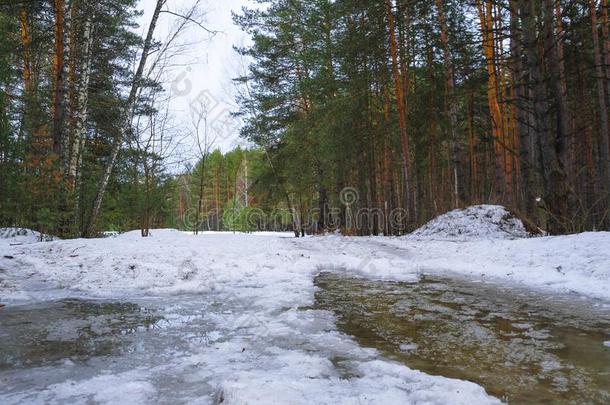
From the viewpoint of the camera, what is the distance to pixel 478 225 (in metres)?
11.2

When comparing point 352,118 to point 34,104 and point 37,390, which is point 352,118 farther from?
point 37,390

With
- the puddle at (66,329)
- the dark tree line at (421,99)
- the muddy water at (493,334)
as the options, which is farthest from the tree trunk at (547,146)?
the puddle at (66,329)

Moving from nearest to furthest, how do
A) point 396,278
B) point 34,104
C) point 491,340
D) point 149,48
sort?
point 491,340 → point 396,278 → point 34,104 → point 149,48

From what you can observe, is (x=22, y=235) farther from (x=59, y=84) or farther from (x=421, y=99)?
(x=421, y=99)

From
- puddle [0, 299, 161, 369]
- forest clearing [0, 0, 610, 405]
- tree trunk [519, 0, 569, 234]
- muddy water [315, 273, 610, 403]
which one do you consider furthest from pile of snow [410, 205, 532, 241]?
puddle [0, 299, 161, 369]

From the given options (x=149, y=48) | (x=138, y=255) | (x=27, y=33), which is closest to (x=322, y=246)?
(x=138, y=255)

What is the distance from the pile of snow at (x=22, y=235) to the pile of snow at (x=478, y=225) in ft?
34.4

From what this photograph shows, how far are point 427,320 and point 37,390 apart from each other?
3.17 meters

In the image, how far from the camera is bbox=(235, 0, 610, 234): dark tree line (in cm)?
991

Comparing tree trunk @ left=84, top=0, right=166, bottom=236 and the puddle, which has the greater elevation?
tree trunk @ left=84, top=0, right=166, bottom=236

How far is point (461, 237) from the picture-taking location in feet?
36.2

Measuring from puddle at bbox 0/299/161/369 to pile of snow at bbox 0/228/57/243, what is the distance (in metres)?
5.64

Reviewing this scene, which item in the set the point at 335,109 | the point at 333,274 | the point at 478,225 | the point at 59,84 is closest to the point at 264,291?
the point at 333,274

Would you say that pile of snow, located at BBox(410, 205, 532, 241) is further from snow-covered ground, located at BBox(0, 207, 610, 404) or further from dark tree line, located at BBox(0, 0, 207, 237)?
A: dark tree line, located at BBox(0, 0, 207, 237)
